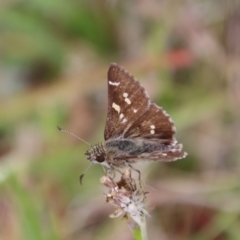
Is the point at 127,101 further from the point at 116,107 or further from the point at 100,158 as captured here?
the point at 100,158

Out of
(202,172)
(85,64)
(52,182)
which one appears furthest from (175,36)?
(52,182)

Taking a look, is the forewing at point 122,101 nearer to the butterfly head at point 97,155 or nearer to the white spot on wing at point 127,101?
the white spot on wing at point 127,101

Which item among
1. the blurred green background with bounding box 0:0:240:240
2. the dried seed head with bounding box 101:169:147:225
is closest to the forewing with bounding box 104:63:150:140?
the dried seed head with bounding box 101:169:147:225

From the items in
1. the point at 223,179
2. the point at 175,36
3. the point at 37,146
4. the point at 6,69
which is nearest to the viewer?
the point at 223,179

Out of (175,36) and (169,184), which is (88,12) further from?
(169,184)

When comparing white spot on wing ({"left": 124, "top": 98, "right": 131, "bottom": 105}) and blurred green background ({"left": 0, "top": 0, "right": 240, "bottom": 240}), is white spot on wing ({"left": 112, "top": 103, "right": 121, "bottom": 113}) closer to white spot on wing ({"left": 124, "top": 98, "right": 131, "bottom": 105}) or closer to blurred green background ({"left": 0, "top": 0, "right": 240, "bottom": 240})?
white spot on wing ({"left": 124, "top": 98, "right": 131, "bottom": 105})

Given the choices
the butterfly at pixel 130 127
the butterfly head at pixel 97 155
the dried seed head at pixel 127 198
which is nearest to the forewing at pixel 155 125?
the butterfly at pixel 130 127

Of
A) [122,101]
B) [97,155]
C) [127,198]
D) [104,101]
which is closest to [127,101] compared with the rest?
[122,101]
